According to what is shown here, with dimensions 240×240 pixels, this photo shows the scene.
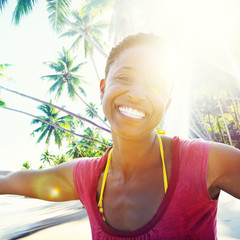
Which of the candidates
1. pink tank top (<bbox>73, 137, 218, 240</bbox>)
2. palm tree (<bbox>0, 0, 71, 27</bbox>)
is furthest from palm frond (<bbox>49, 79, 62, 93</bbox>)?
pink tank top (<bbox>73, 137, 218, 240</bbox>)

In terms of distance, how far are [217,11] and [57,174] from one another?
31.0 feet

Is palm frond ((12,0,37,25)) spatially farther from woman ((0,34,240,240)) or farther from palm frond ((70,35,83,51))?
woman ((0,34,240,240))

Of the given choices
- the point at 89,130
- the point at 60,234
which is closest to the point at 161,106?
the point at 60,234

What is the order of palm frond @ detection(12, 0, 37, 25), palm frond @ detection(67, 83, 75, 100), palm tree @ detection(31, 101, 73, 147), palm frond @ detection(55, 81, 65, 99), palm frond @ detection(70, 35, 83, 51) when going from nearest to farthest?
palm frond @ detection(12, 0, 37, 25)
palm frond @ detection(70, 35, 83, 51)
palm frond @ detection(67, 83, 75, 100)
palm frond @ detection(55, 81, 65, 99)
palm tree @ detection(31, 101, 73, 147)

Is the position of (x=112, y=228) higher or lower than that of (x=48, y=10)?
lower

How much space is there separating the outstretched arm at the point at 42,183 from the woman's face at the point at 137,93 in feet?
2.32

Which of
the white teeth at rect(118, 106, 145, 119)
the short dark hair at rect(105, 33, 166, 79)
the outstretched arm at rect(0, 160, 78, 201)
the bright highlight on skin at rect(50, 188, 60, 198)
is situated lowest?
the bright highlight on skin at rect(50, 188, 60, 198)

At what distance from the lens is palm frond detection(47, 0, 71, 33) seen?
15.4 metres

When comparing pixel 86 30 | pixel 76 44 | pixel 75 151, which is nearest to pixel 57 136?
pixel 75 151

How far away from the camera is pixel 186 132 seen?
24188mm

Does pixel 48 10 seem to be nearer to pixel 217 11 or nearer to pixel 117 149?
pixel 217 11

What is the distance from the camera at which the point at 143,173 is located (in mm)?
1543

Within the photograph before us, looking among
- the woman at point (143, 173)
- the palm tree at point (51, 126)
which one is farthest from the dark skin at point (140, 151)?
the palm tree at point (51, 126)

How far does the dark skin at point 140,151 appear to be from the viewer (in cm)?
123
